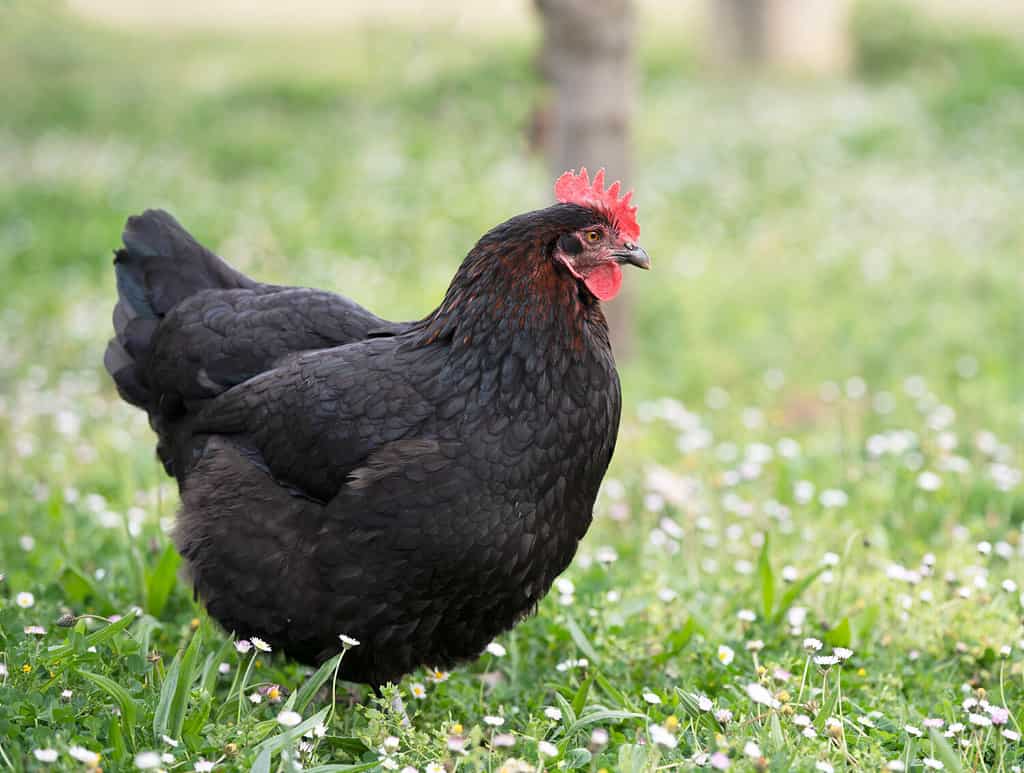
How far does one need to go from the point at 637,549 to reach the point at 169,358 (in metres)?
2.12

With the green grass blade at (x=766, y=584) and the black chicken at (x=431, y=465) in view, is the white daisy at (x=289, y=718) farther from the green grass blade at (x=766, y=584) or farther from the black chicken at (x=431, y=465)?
the green grass blade at (x=766, y=584)

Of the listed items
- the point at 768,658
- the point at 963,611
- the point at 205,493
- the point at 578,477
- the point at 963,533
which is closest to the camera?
the point at 578,477

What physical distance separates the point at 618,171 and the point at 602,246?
12.8 ft

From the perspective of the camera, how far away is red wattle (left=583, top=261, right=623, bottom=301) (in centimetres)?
310

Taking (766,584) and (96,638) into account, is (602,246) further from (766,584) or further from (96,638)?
(96,638)

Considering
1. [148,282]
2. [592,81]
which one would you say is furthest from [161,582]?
[592,81]

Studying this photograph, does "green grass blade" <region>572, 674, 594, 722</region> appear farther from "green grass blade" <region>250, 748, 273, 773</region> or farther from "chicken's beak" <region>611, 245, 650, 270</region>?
"chicken's beak" <region>611, 245, 650, 270</region>

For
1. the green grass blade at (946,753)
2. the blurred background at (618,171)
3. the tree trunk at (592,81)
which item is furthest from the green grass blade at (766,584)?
the tree trunk at (592,81)

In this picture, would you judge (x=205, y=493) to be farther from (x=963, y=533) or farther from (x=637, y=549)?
(x=963, y=533)

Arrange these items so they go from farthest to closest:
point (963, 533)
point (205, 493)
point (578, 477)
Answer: point (963, 533), point (205, 493), point (578, 477)

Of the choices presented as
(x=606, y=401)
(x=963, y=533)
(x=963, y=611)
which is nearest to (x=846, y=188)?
(x=963, y=533)

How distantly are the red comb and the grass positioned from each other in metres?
1.22

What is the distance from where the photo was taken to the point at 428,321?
324 centimetres

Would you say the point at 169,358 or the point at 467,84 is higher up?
the point at 467,84
